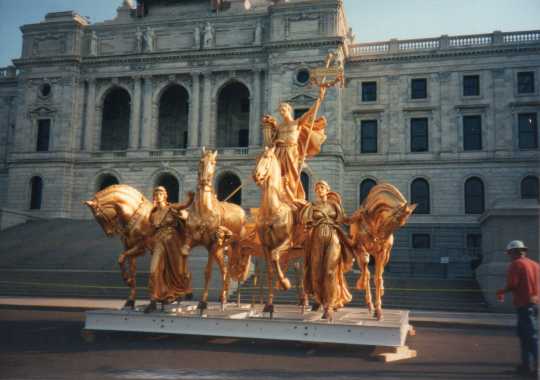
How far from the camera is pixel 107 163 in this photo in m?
48.1

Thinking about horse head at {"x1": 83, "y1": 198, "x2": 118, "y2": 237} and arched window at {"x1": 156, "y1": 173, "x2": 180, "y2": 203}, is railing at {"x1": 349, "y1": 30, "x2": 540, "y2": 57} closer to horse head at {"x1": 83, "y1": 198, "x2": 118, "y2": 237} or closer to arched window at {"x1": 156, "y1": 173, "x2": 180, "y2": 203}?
arched window at {"x1": 156, "y1": 173, "x2": 180, "y2": 203}

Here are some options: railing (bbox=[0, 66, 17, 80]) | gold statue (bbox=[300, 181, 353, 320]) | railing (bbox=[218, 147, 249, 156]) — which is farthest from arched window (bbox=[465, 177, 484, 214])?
railing (bbox=[0, 66, 17, 80])

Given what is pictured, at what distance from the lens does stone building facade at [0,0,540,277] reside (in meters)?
42.8

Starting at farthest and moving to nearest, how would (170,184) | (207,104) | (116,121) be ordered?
(116,121), (170,184), (207,104)

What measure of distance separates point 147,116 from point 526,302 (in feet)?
141

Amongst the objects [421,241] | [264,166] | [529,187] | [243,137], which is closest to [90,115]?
[243,137]

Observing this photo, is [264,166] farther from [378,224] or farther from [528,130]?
[528,130]

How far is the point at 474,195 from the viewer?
1688 inches

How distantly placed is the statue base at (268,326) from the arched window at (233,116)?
39.1 m

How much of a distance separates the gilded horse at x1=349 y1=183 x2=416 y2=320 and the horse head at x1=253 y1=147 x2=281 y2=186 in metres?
2.02

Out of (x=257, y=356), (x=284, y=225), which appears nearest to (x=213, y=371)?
(x=257, y=356)

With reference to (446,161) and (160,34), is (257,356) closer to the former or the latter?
(446,161)

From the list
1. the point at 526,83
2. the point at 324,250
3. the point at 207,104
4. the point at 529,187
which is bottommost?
the point at 324,250

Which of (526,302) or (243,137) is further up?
(243,137)
